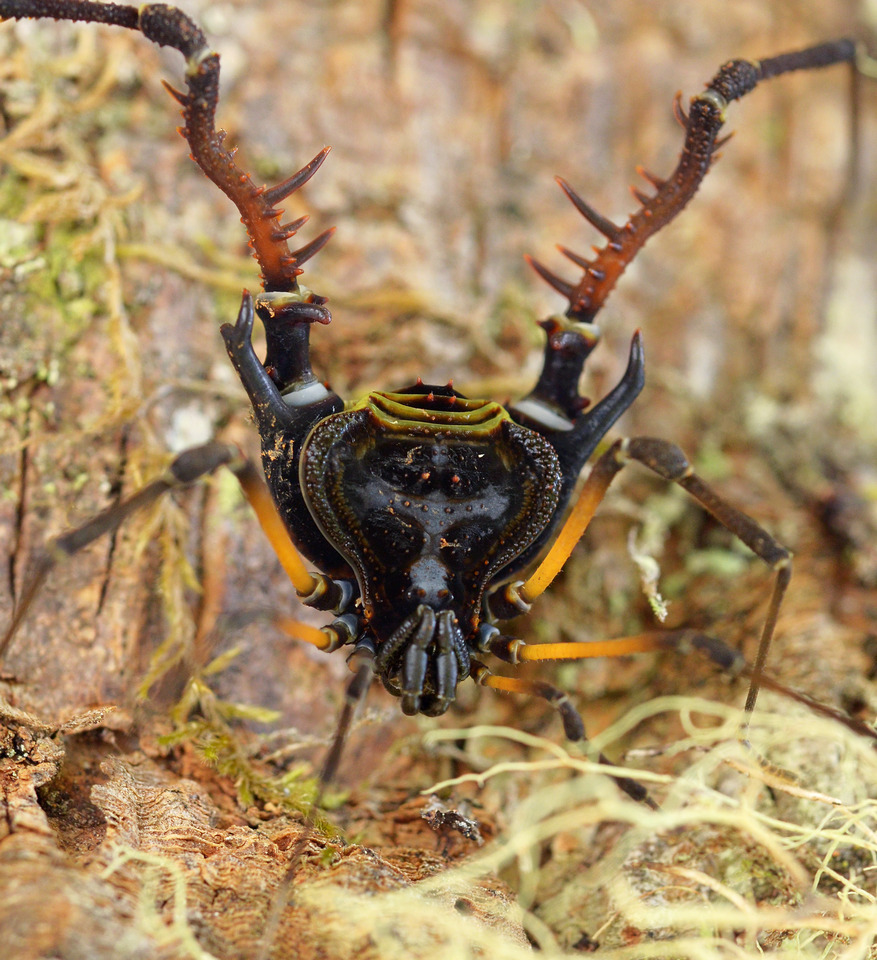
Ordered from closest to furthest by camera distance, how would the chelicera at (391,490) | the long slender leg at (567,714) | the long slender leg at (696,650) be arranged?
the long slender leg at (696,650)
the long slender leg at (567,714)
the chelicera at (391,490)

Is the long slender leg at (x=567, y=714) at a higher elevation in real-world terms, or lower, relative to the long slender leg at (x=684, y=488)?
lower

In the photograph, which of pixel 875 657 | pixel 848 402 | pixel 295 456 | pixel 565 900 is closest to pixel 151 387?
pixel 295 456

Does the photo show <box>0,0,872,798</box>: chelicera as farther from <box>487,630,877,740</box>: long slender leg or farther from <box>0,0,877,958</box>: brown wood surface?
<box>0,0,877,958</box>: brown wood surface

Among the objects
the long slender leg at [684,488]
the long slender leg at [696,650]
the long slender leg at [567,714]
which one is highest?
the long slender leg at [684,488]

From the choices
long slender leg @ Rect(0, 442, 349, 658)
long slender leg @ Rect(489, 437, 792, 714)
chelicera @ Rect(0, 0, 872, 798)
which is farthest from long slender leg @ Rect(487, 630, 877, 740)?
long slender leg @ Rect(0, 442, 349, 658)

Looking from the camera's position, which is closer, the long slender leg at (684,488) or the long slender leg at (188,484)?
the long slender leg at (188,484)

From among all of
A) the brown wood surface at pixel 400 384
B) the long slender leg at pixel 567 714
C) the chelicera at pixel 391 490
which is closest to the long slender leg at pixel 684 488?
the chelicera at pixel 391 490

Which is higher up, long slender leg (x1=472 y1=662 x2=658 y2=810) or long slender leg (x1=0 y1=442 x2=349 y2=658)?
long slender leg (x1=0 y1=442 x2=349 y2=658)

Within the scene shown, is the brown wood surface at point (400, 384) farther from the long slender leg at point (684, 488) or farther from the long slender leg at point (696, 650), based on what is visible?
the long slender leg at point (684, 488)

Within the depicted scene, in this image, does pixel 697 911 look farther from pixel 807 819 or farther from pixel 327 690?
pixel 327 690
